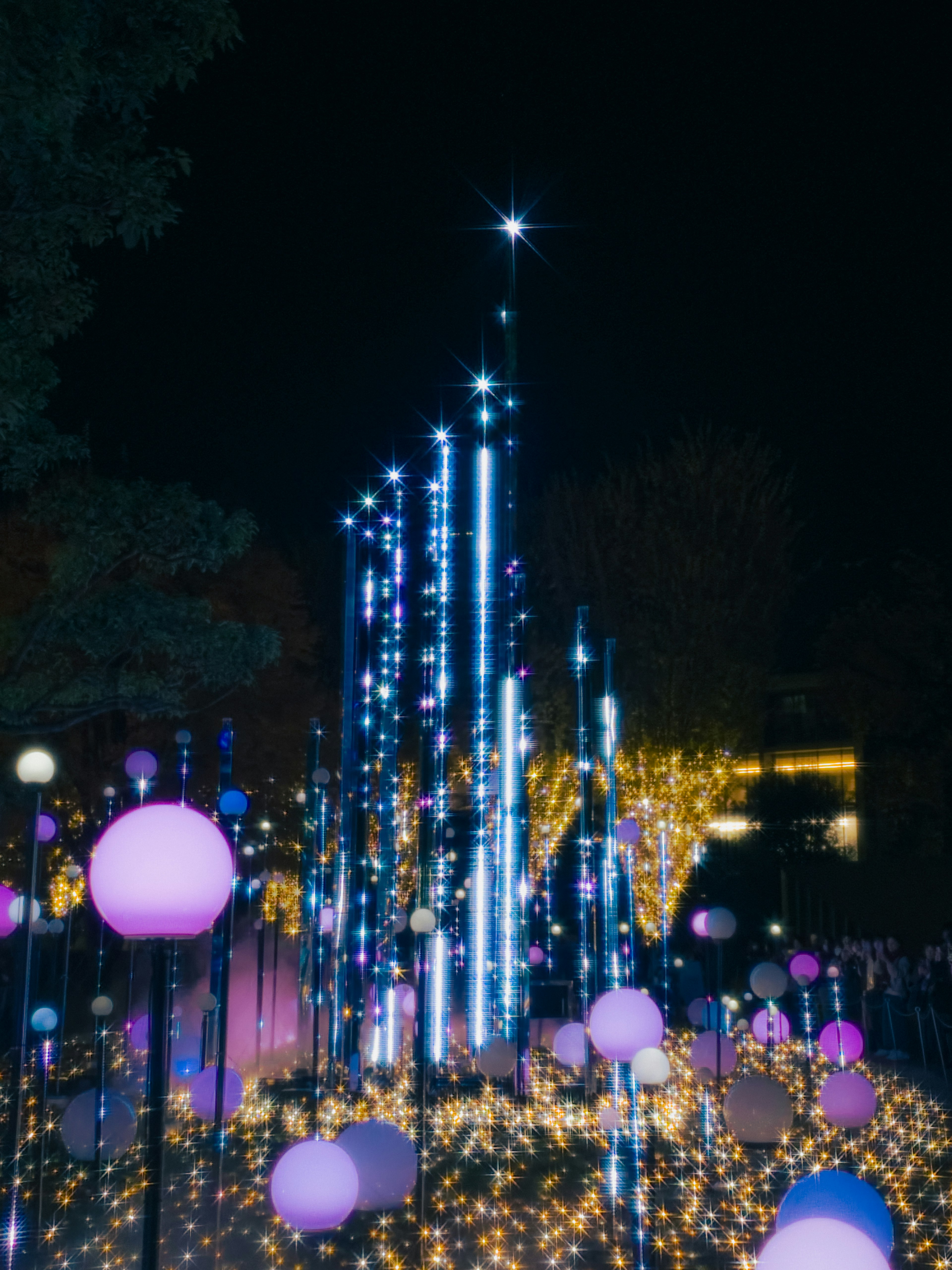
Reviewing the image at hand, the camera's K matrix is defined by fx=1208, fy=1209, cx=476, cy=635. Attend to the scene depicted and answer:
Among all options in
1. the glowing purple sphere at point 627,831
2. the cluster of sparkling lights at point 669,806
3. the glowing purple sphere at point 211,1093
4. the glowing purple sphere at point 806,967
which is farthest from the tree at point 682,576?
the glowing purple sphere at point 211,1093

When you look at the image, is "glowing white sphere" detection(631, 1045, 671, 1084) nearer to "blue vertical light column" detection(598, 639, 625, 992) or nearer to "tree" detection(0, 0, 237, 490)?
"blue vertical light column" detection(598, 639, 625, 992)

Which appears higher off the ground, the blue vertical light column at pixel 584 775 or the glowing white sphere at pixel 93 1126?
the blue vertical light column at pixel 584 775

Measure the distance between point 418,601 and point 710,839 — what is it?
56.3ft

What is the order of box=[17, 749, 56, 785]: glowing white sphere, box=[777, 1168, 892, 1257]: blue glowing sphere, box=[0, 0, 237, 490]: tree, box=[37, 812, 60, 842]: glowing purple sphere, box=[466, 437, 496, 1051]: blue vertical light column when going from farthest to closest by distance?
box=[37, 812, 60, 842]: glowing purple sphere < box=[466, 437, 496, 1051]: blue vertical light column < box=[0, 0, 237, 490]: tree < box=[17, 749, 56, 785]: glowing white sphere < box=[777, 1168, 892, 1257]: blue glowing sphere

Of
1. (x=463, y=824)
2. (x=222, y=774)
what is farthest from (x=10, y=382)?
(x=463, y=824)

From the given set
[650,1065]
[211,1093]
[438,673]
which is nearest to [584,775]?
[438,673]

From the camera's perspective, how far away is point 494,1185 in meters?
7.81

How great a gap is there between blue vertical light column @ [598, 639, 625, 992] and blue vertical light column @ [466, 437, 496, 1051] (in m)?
1.02

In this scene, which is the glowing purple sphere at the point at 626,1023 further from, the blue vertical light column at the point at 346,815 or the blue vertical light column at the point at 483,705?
the blue vertical light column at the point at 346,815

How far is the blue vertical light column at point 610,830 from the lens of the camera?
10203 millimetres

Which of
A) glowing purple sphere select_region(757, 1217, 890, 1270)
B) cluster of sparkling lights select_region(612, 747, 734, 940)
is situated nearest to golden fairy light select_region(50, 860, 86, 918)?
cluster of sparkling lights select_region(612, 747, 734, 940)

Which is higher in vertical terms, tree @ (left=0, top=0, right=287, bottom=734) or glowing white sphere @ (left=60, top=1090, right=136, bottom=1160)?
tree @ (left=0, top=0, right=287, bottom=734)

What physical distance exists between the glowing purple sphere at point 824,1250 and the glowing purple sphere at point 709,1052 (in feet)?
25.2

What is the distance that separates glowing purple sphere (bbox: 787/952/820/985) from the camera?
15031 mm
